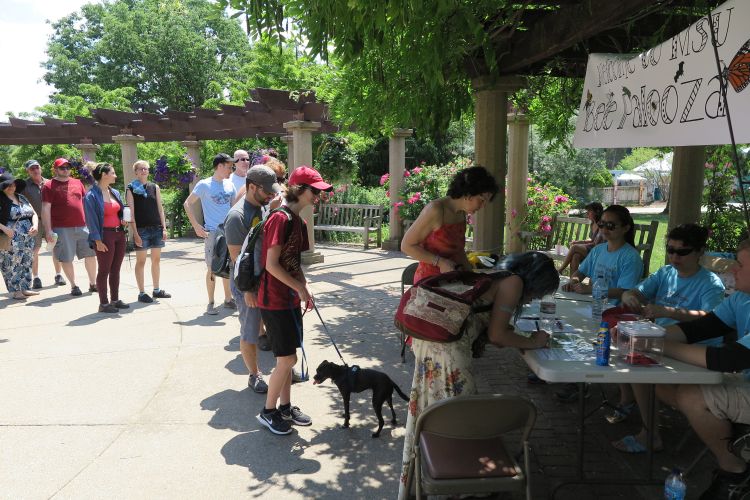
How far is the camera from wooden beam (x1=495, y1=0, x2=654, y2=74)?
12.8 ft

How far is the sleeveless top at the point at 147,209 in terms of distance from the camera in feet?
23.2

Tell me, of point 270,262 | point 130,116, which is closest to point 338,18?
point 270,262

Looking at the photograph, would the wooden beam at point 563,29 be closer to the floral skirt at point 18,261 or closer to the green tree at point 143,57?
the floral skirt at point 18,261

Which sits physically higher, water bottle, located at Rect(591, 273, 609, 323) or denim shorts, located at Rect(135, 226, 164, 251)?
denim shorts, located at Rect(135, 226, 164, 251)

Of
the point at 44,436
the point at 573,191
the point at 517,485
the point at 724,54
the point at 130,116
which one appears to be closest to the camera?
the point at 517,485

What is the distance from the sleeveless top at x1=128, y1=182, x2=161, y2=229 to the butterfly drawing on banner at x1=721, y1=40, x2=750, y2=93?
251 inches

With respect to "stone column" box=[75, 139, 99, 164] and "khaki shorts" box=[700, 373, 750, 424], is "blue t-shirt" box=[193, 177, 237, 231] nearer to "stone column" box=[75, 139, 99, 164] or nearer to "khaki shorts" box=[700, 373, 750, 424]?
"khaki shorts" box=[700, 373, 750, 424]

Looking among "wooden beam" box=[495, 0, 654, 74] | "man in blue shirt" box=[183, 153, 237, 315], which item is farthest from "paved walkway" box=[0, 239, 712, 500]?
"wooden beam" box=[495, 0, 654, 74]

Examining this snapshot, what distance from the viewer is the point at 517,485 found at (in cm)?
231

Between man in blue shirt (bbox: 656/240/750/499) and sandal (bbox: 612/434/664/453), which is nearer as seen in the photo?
man in blue shirt (bbox: 656/240/750/499)

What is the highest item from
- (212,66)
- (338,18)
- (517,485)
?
(212,66)

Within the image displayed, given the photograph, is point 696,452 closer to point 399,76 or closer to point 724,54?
point 724,54

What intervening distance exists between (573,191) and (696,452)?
2489cm

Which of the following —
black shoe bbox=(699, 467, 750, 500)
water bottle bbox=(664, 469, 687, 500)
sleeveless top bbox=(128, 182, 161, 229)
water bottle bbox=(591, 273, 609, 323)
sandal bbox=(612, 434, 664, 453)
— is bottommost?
sandal bbox=(612, 434, 664, 453)
